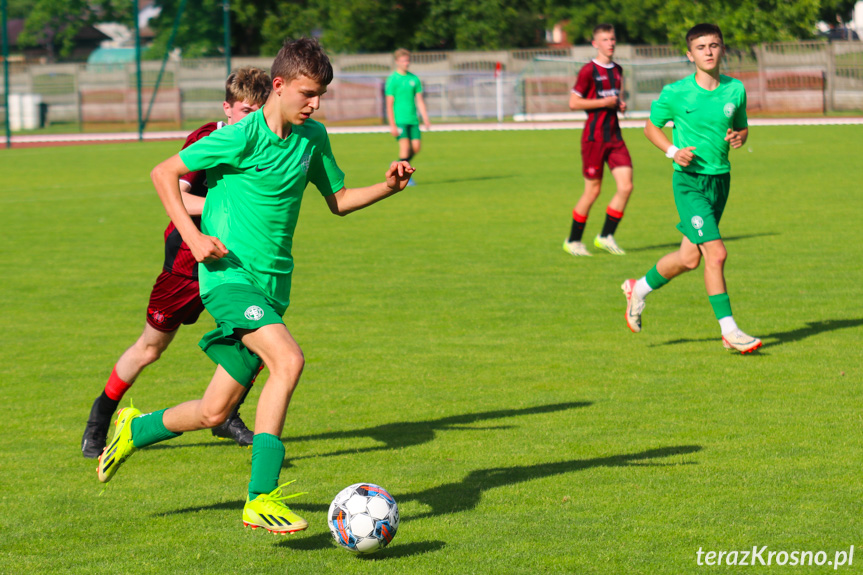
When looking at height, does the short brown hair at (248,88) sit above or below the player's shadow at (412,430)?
above

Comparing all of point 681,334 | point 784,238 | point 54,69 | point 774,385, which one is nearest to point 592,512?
point 774,385

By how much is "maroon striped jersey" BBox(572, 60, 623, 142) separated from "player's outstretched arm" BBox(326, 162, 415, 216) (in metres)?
7.53

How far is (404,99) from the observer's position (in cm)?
1928

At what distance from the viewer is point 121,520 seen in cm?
489

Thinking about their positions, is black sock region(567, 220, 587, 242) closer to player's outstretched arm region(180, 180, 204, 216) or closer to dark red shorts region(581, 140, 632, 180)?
dark red shorts region(581, 140, 632, 180)

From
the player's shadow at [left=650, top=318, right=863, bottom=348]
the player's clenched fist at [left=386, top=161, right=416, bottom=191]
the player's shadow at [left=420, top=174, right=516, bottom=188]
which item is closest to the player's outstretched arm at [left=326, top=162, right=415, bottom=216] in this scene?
the player's clenched fist at [left=386, top=161, right=416, bottom=191]

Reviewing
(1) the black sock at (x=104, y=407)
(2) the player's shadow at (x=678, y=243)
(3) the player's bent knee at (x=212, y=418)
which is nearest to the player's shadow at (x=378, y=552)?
(3) the player's bent knee at (x=212, y=418)

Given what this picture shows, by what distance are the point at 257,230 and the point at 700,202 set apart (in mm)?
4305

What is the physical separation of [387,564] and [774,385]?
357 cm

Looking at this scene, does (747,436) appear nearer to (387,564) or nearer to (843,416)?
(843,416)

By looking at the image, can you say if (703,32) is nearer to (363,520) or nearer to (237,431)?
(237,431)

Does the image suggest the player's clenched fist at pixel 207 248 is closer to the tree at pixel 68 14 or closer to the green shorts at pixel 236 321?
the green shorts at pixel 236 321

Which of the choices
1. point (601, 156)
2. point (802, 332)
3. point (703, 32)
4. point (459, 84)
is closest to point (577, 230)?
point (601, 156)

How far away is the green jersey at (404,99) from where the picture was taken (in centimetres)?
1930
